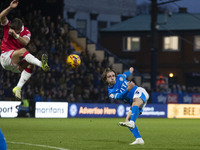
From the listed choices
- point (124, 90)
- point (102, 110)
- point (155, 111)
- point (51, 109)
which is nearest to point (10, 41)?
point (124, 90)

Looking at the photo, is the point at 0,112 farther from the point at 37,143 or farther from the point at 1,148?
the point at 1,148

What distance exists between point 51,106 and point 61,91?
1713 mm

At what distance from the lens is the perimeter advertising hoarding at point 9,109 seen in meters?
28.6

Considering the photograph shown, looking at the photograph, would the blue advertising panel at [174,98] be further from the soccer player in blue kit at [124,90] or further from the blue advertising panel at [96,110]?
the soccer player in blue kit at [124,90]

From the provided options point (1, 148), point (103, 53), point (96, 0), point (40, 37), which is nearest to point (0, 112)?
point (40, 37)

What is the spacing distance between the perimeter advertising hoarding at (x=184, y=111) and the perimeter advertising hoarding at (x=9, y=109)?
10.8m

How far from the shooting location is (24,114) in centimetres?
3022

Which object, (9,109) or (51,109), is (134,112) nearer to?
(9,109)

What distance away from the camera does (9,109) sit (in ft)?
95.6

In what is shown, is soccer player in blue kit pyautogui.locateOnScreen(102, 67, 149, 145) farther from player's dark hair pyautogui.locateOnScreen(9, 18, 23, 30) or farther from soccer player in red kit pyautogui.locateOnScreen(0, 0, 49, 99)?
player's dark hair pyautogui.locateOnScreen(9, 18, 23, 30)

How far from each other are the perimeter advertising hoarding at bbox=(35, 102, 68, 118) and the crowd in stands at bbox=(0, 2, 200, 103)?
1.59ft

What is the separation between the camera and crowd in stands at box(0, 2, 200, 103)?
30.3 metres

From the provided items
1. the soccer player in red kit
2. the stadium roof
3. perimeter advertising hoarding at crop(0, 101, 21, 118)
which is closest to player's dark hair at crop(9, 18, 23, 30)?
the soccer player in red kit

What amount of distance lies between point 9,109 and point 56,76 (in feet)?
14.5
